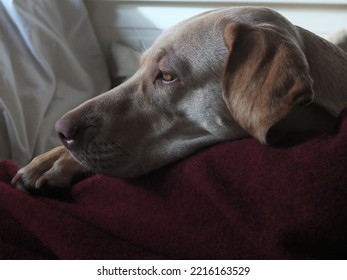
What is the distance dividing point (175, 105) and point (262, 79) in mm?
220

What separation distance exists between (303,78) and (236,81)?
0.12m

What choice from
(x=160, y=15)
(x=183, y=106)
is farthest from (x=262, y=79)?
(x=160, y=15)

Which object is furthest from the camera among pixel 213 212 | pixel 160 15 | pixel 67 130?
pixel 160 15

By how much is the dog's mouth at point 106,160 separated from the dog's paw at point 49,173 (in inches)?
2.0

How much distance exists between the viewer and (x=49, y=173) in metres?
1.03

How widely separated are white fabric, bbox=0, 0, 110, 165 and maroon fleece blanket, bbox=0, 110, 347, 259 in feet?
2.34

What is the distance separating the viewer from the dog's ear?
0.83m

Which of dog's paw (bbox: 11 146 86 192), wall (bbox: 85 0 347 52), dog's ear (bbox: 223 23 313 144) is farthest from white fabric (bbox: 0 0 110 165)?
dog's ear (bbox: 223 23 313 144)

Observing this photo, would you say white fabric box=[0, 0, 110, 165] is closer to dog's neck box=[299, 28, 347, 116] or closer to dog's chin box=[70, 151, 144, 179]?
dog's chin box=[70, 151, 144, 179]

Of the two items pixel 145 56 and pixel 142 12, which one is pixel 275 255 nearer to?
pixel 145 56

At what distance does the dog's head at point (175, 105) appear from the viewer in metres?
0.98

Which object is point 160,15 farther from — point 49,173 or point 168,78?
point 49,173

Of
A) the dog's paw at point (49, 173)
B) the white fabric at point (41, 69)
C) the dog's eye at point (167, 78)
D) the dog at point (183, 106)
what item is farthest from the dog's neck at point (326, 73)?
the white fabric at point (41, 69)

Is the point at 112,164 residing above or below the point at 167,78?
below
